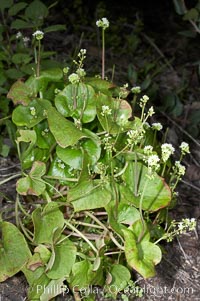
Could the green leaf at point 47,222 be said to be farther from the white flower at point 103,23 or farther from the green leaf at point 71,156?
the white flower at point 103,23

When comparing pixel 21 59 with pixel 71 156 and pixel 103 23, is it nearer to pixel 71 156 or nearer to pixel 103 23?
pixel 103 23

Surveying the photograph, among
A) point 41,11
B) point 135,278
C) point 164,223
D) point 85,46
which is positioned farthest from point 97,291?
point 85,46

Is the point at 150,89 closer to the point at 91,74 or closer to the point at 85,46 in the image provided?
the point at 91,74

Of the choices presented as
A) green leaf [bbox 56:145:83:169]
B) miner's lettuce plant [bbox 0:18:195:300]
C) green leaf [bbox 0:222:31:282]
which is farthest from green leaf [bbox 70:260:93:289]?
green leaf [bbox 56:145:83:169]

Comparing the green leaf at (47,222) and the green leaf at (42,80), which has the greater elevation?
the green leaf at (42,80)

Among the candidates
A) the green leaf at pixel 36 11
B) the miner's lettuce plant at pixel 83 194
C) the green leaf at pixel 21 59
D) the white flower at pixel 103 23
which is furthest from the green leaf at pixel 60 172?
the green leaf at pixel 36 11

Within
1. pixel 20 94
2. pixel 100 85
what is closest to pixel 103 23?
pixel 100 85

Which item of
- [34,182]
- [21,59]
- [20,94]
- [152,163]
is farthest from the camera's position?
[21,59]
